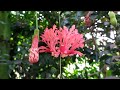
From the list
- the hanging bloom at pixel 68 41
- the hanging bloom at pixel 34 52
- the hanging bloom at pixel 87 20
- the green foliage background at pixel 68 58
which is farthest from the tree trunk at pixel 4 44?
the hanging bloom at pixel 87 20

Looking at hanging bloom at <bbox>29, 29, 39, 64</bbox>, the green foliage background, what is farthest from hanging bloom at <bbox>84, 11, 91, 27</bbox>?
hanging bloom at <bbox>29, 29, 39, 64</bbox>

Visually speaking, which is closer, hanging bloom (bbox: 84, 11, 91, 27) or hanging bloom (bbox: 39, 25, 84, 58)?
hanging bloom (bbox: 39, 25, 84, 58)

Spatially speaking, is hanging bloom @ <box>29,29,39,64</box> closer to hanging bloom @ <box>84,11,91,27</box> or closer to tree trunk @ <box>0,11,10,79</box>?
tree trunk @ <box>0,11,10,79</box>

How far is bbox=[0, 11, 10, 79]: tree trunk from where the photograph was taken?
1.33 m

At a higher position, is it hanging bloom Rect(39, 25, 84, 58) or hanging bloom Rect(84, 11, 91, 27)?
hanging bloom Rect(84, 11, 91, 27)

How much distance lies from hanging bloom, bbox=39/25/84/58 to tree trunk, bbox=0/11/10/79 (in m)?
0.18

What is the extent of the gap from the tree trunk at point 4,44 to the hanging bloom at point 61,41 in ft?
0.59

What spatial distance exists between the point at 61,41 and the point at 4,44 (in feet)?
0.93

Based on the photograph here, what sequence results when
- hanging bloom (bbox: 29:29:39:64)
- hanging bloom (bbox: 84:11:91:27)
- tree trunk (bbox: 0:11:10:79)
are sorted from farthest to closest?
hanging bloom (bbox: 84:11:91:27), tree trunk (bbox: 0:11:10:79), hanging bloom (bbox: 29:29:39:64)
